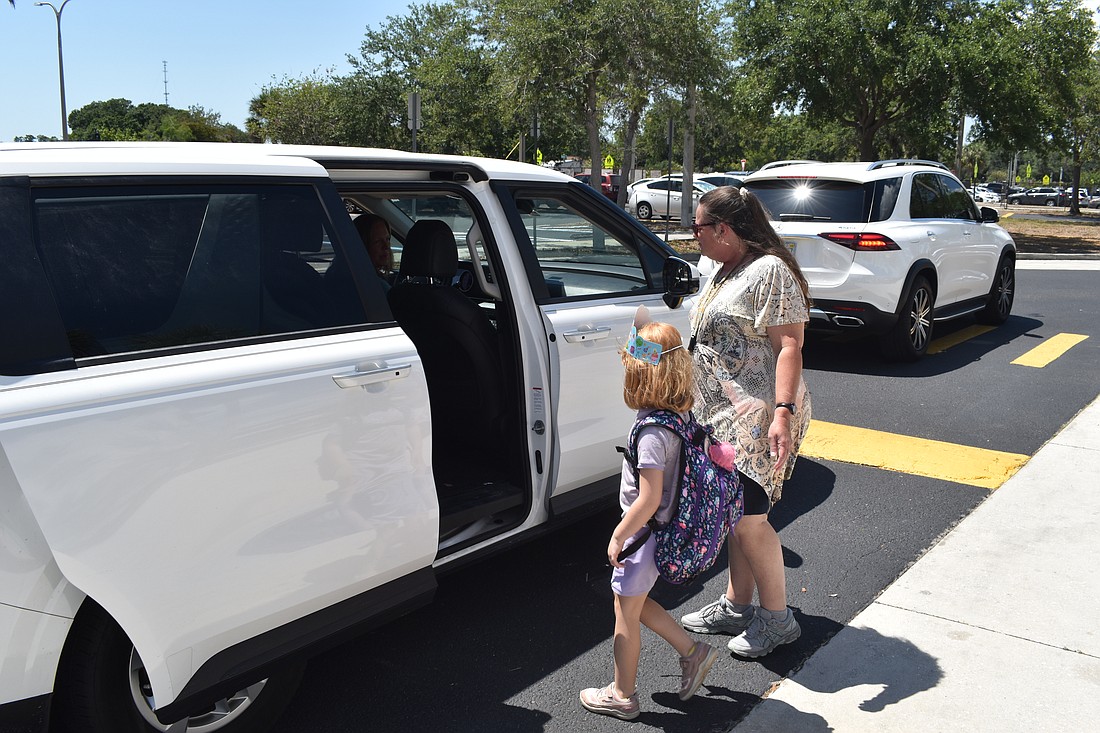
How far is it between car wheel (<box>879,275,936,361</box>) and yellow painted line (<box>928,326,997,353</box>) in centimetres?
82

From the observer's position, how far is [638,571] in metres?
2.86

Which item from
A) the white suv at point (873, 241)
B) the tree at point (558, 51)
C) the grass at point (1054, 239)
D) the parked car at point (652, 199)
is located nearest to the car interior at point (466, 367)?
the white suv at point (873, 241)

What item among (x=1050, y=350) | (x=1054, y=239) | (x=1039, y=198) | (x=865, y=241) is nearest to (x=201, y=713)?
(x=865, y=241)

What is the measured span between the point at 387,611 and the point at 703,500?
3.57 ft

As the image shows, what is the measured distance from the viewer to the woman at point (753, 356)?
10.2ft

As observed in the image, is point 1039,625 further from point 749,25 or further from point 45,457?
point 749,25

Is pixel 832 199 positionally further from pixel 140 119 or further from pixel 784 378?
pixel 140 119

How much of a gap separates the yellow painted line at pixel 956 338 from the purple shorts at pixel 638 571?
733 cm

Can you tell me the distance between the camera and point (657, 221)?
31406 millimetres

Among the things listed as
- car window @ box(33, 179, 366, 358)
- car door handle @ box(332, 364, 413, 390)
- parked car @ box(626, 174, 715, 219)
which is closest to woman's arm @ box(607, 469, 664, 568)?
car door handle @ box(332, 364, 413, 390)

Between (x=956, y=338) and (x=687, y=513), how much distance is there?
8294 millimetres

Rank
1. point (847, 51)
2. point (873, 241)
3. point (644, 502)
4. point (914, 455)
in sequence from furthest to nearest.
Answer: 1. point (847, 51)
2. point (873, 241)
3. point (914, 455)
4. point (644, 502)

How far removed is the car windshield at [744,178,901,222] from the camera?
8047 millimetres

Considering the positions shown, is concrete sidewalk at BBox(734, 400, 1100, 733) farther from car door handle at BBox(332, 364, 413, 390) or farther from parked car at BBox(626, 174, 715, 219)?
parked car at BBox(626, 174, 715, 219)
